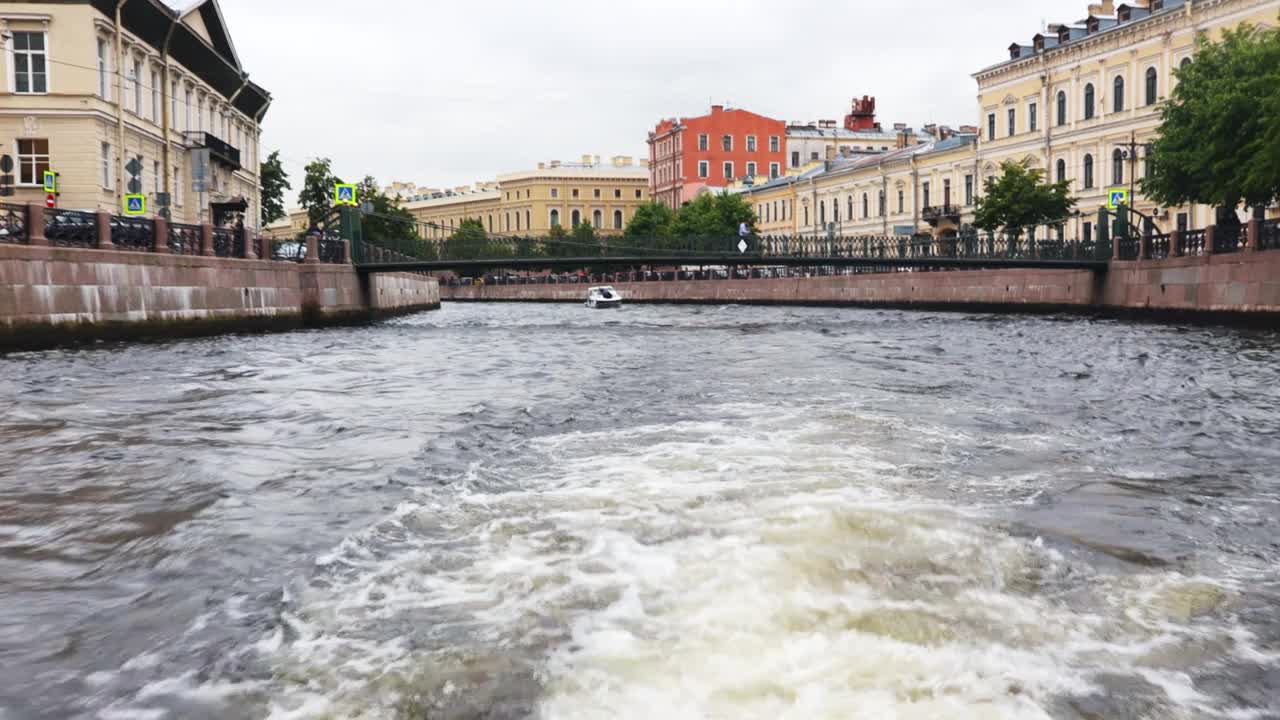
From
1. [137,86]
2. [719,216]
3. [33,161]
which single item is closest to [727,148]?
[719,216]

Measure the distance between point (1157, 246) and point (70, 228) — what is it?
2522 centimetres

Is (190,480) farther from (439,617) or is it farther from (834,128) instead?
(834,128)

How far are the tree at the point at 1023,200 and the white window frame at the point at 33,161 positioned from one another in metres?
30.2

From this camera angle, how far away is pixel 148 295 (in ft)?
63.0

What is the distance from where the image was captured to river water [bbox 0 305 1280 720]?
11.0 feet

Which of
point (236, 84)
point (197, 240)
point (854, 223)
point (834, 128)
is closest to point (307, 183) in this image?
point (236, 84)

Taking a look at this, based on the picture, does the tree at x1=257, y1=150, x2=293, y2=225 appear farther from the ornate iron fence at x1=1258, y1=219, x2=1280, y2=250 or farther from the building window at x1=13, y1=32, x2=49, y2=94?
the ornate iron fence at x1=1258, y1=219, x2=1280, y2=250

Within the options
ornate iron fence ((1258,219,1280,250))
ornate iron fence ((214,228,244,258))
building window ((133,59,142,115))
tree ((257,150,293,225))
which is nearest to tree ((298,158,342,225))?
tree ((257,150,293,225))

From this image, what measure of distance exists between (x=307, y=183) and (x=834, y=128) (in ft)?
149

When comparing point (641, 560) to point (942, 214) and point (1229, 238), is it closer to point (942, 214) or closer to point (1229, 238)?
point (1229, 238)

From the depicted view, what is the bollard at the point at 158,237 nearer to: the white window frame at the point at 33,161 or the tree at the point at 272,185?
the white window frame at the point at 33,161

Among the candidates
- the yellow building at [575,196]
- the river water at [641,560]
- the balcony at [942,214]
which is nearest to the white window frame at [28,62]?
the river water at [641,560]

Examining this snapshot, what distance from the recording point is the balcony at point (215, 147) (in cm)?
3759

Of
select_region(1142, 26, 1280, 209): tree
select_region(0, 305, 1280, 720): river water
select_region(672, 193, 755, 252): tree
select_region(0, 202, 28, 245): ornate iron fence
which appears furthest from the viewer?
select_region(672, 193, 755, 252): tree
